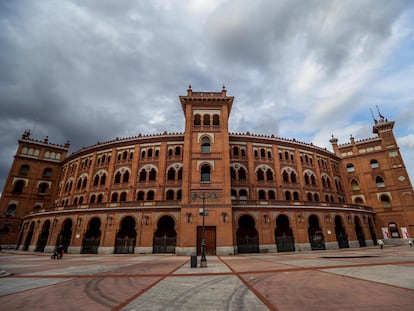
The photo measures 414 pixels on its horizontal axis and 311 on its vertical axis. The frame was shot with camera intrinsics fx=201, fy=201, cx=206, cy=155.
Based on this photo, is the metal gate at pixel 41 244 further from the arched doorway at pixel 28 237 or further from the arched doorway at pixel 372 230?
the arched doorway at pixel 372 230

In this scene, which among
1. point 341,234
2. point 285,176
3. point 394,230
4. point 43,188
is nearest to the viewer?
point 341,234

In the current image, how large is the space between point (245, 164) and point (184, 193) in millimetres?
13614

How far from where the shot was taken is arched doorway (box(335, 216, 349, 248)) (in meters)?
28.8

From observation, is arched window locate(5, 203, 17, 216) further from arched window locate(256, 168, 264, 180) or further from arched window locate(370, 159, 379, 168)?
arched window locate(370, 159, 379, 168)

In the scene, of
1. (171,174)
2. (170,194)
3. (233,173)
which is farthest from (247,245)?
(171,174)

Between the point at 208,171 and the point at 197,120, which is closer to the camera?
the point at 208,171

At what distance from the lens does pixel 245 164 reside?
112ft

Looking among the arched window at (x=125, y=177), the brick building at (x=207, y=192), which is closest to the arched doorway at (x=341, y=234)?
the brick building at (x=207, y=192)

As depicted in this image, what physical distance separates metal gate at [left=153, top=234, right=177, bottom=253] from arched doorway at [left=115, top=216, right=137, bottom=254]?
322cm

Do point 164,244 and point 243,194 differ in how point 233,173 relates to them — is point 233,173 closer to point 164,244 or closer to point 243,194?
point 243,194

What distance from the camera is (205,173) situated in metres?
26.4

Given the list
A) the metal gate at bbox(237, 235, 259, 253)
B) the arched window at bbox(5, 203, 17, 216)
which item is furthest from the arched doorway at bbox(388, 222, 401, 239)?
the arched window at bbox(5, 203, 17, 216)

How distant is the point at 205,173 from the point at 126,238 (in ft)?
43.9

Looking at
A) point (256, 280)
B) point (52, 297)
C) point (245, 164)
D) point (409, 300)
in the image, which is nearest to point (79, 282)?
point (52, 297)
